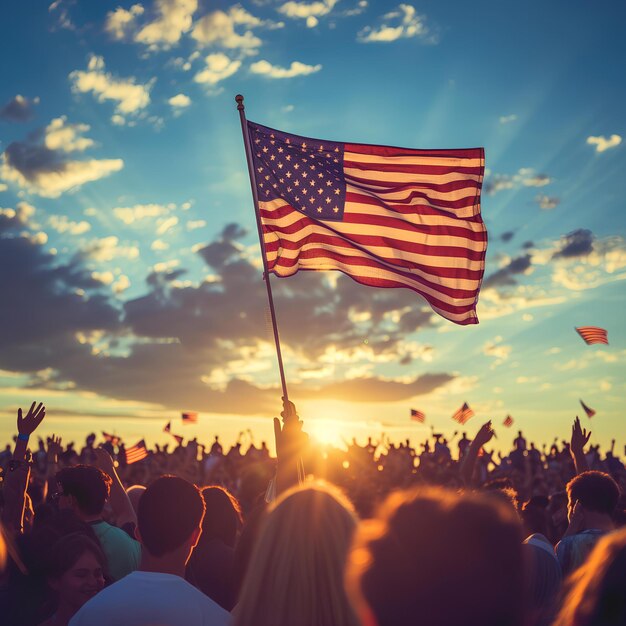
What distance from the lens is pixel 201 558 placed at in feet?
19.6

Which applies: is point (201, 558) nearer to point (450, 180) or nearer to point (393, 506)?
point (393, 506)

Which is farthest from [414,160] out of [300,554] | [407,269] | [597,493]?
[300,554]

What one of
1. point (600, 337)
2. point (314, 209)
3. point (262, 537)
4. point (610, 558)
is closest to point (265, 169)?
point (314, 209)

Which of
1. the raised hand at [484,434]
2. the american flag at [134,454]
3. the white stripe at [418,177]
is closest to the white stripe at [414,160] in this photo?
the white stripe at [418,177]

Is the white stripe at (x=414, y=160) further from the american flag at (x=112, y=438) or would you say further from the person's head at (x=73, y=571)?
the american flag at (x=112, y=438)

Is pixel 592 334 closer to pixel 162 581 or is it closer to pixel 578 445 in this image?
pixel 578 445

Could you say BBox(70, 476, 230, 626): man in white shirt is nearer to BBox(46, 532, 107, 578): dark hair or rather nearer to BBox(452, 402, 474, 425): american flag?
BBox(46, 532, 107, 578): dark hair

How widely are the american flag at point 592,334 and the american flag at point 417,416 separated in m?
19.3

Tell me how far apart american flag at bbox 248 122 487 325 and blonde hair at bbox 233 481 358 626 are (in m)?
6.95

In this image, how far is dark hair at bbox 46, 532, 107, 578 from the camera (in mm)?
5113

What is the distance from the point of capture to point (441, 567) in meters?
2.01

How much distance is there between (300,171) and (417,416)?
1140 inches

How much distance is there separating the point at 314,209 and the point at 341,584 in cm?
731

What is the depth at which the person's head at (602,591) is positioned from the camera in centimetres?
165
